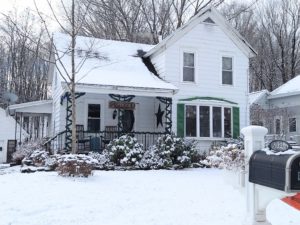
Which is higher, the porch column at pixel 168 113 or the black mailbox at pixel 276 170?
the porch column at pixel 168 113

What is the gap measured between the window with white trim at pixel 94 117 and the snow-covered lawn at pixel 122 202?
6385 millimetres

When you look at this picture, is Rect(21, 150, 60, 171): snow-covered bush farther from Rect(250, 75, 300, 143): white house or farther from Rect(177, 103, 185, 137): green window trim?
Rect(250, 75, 300, 143): white house

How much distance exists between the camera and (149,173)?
1212 centimetres

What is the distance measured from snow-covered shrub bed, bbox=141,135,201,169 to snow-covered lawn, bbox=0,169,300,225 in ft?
9.68

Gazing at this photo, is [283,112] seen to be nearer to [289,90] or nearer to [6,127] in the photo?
[289,90]

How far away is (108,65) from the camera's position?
17.0m

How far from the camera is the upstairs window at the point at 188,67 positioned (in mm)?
17625

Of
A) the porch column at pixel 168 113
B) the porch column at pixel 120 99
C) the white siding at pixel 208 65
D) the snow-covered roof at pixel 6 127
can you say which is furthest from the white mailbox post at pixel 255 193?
the snow-covered roof at pixel 6 127

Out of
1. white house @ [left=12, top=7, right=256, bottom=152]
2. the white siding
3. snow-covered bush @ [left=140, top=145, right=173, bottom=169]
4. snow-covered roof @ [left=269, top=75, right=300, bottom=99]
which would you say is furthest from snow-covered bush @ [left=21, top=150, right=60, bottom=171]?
snow-covered roof @ [left=269, top=75, right=300, bottom=99]

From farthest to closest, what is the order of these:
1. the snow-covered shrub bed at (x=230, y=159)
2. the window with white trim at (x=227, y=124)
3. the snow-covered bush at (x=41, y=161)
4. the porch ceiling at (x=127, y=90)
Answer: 1. the window with white trim at (x=227, y=124)
2. the porch ceiling at (x=127, y=90)
3. the snow-covered bush at (x=41, y=161)
4. the snow-covered shrub bed at (x=230, y=159)

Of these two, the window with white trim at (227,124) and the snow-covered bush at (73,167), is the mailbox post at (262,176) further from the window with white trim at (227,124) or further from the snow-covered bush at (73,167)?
the window with white trim at (227,124)

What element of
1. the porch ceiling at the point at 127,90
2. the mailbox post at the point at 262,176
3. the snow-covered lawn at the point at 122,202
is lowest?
the snow-covered lawn at the point at 122,202

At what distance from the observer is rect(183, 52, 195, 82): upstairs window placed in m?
17.6

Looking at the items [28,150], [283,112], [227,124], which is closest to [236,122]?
[227,124]
